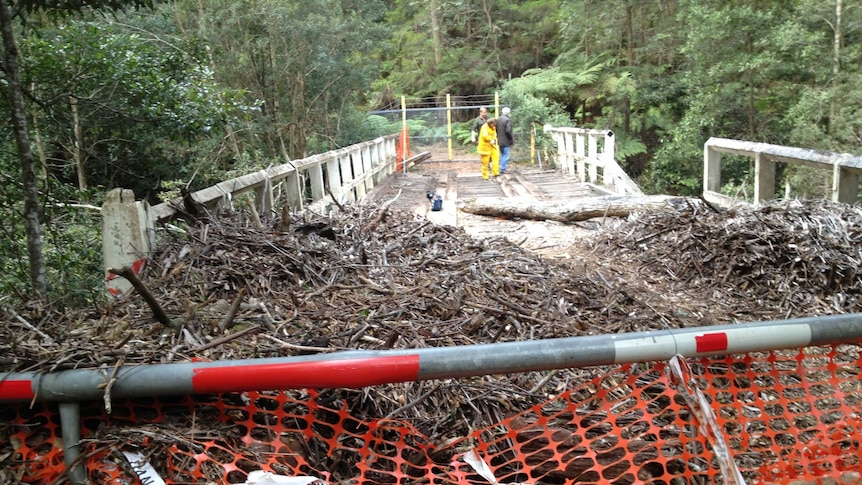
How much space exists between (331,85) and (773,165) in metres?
13.7

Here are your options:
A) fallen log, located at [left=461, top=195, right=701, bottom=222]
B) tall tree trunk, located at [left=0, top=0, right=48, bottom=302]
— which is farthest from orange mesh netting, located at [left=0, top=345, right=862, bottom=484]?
fallen log, located at [left=461, top=195, right=701, bottom=222]

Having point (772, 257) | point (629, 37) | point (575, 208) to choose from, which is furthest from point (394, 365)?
point (629, 37)

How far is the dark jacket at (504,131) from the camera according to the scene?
1614cm

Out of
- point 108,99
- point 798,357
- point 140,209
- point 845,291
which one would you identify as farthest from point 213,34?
point 798,357

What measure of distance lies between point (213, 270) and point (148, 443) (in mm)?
1757

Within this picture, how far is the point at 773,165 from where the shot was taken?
23.8 feet

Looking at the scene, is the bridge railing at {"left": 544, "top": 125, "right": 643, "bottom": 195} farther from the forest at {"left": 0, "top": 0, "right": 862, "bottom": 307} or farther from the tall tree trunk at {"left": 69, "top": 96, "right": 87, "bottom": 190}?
the tall tree trunk at {"left": 69, "top": 96, "right": 87, "bottom": 190}

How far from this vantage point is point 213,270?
12.0ft

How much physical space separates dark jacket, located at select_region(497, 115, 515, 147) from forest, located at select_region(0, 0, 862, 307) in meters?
5.03

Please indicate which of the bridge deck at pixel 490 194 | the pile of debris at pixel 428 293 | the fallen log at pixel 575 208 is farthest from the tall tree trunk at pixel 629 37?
the pile of debris at pixel 428 293

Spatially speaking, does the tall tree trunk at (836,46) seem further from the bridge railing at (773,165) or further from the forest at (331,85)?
the bridge railing at (773,165)

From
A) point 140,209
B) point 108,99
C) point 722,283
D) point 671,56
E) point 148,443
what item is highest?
point 671,56

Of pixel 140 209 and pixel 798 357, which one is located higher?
pixel 140 209

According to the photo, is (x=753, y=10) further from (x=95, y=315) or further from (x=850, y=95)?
(x=95, y=315)
